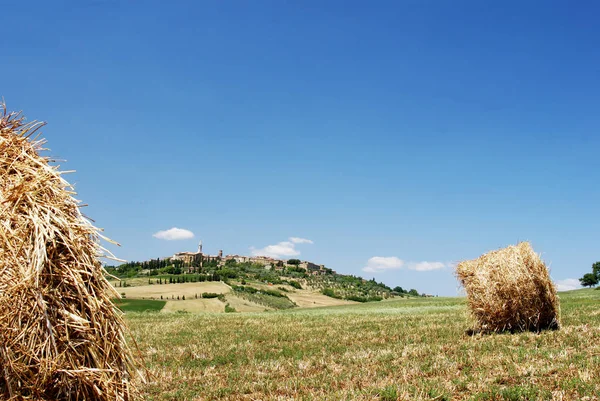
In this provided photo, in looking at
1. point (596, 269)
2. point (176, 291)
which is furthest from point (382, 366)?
point (596, 269)

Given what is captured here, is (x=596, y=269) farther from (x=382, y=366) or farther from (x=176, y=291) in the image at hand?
(x=382, y=366)

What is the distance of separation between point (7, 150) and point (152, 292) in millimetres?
63481

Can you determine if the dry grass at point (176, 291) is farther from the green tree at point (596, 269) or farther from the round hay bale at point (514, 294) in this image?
the green tree at point (596, 269)

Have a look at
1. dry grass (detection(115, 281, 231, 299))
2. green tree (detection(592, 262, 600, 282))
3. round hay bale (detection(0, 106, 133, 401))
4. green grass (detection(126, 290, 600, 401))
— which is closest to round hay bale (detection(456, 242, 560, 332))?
green grass (detection(126, 290, 600, 401))

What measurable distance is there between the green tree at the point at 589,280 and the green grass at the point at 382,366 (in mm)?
92222

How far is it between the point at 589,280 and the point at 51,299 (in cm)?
10731

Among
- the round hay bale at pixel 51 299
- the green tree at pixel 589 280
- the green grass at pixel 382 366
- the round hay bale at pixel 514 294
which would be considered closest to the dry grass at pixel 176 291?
the green grass at pixel 382 366

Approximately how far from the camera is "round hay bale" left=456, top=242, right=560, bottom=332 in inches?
527

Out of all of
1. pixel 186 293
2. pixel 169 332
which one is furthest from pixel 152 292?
pixel 169 332

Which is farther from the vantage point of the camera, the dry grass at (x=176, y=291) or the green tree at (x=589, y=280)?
the green tree at (x=589, y=280)

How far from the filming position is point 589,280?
9238cm

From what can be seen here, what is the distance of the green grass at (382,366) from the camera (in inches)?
273

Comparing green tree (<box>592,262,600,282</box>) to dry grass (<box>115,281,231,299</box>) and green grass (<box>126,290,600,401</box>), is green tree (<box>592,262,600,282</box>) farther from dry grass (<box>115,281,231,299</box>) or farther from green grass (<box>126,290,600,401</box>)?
green grass (<box>126,290,600,401</box>)

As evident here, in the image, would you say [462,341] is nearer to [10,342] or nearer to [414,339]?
[414,339]
